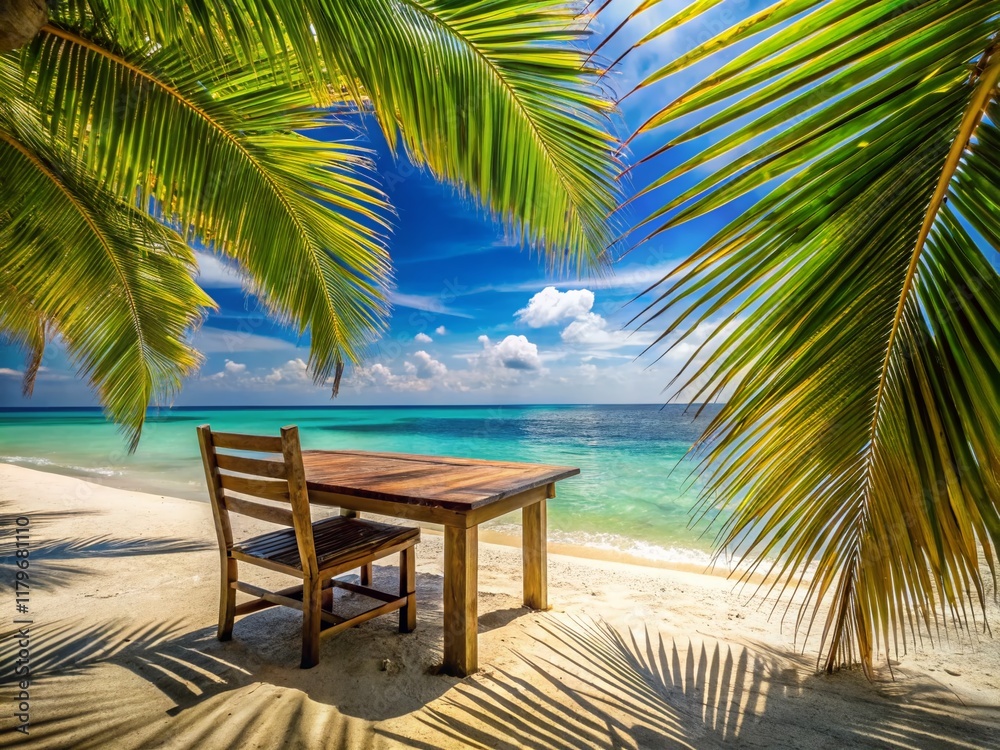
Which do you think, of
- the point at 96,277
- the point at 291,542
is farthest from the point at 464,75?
the point at 96,277

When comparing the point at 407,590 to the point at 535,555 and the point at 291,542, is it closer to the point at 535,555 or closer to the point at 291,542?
the point at 291,542

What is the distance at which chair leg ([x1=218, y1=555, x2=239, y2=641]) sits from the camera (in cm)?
243

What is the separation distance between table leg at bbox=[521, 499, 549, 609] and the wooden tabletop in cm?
26

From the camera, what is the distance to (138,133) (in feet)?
6.88

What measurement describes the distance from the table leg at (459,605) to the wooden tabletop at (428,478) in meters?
0.19

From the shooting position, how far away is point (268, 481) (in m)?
2.08

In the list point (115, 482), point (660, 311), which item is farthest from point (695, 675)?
point (115, 482)

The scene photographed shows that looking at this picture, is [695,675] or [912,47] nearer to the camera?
[912,47]

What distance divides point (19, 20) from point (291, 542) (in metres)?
2.11

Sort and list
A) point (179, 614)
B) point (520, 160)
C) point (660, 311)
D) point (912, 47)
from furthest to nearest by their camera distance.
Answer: point (179, 614), point (520, 160), point (660, 311), point (912, 47)

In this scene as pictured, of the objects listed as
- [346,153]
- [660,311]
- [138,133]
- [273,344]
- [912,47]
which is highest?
[273,344]

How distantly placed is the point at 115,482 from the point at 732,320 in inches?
480

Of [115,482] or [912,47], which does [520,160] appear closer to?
[912,47]

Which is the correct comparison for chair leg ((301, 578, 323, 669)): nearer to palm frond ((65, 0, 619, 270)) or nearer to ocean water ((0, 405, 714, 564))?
ocean water ((0, 405, 714, 564))
